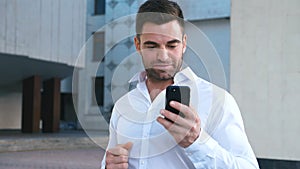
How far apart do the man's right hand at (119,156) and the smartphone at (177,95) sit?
24cm

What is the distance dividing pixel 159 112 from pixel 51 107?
1854 cm

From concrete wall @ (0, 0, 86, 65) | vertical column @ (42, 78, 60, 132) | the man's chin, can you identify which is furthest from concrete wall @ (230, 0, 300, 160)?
vertical column @ (42, 78, 60, 132)

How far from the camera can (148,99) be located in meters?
1.31

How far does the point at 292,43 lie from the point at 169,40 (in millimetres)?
4967

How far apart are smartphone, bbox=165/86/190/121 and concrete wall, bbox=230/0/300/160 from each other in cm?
494

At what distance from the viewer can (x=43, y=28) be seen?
1633cm

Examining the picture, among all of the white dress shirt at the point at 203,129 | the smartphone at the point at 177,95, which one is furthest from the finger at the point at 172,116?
the white dress shirt at the point at 203,129

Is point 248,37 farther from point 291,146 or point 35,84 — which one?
point 35,84

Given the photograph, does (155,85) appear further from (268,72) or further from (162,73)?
(268,72)

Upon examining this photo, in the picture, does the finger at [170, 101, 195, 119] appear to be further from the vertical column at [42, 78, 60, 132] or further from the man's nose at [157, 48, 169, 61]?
the vertical column at [42, 78, 60, 132]

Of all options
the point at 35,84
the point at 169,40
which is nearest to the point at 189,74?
the point at 169,40

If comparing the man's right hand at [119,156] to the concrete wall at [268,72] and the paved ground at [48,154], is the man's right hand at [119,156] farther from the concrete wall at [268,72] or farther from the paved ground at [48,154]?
the concrete wall at [268,72]

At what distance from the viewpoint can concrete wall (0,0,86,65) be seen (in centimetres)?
1491

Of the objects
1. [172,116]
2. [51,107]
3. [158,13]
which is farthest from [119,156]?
[51,107]
